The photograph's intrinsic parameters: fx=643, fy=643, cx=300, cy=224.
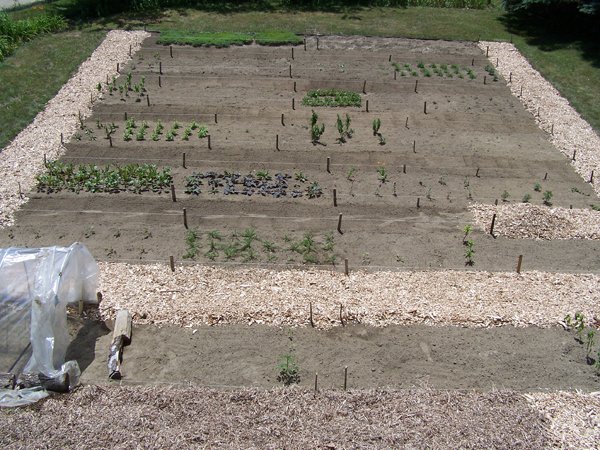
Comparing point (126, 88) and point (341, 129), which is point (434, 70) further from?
point (126, 88)

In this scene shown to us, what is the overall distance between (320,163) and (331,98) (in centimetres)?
445

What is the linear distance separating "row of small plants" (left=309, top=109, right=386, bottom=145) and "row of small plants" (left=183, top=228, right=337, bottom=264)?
4.79m

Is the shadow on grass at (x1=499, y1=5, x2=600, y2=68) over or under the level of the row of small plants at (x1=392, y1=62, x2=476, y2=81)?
over

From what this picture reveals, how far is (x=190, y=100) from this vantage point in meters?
20.7

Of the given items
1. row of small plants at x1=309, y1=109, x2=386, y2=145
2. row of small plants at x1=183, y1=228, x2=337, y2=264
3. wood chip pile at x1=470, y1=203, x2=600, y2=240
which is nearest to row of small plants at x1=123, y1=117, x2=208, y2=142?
row of small plants at x1=309, y1=109, x2=386, y2=145

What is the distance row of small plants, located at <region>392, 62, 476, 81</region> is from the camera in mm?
23125

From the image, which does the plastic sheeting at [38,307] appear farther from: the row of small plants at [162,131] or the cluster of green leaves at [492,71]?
the cluster of green leaves at [492,71]

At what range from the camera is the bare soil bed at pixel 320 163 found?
14156 millimetres

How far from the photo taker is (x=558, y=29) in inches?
1090

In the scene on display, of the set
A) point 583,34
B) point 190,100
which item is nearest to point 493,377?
point 190,100

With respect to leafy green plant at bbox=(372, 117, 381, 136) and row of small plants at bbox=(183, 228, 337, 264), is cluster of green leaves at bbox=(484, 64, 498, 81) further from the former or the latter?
row of small plants at bbox=(183, 228, 337, 264)

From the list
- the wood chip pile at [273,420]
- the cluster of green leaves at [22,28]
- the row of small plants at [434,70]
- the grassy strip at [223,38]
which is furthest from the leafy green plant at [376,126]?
the cluster of green leaves at [22,28]

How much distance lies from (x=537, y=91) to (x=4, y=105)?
1752 centimetres

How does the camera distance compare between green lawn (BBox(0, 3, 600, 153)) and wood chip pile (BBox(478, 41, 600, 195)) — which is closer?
wood chip pile (BBox(478, 41, 600, 195))
